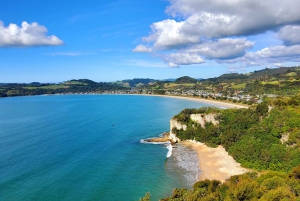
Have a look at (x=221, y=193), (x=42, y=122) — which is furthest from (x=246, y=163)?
(x=42, y=122)

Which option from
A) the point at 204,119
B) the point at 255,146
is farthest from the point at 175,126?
the point at 255,146

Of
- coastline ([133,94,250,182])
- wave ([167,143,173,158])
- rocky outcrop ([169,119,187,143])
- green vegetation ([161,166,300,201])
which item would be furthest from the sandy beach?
green vegetation ([161,166,300,201])

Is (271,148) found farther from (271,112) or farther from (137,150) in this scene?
(137,150)

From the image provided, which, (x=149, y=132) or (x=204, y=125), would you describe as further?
(x=149, y=132)

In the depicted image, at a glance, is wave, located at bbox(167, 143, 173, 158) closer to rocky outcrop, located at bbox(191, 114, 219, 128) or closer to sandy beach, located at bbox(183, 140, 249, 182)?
sandy beach, located at bbox(183, 140, 249, 182)

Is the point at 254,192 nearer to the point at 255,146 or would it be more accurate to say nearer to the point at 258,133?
the point at 255,146

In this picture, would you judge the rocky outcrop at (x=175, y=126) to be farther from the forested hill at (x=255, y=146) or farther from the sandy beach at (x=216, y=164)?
the sandy beach at (x=216, y=164)

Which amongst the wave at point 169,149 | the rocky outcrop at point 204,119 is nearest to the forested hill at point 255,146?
the rocky outcrop at point 204,119

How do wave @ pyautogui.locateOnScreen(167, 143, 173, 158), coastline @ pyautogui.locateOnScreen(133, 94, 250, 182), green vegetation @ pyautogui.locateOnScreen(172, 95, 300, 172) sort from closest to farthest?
coastline @ pyautogui.locateOnScreen(133, 94, 250, 182) → green vegetation @ pyautogui.locateOnScreen(172, 95, 300, 172) → wave @ pyautogui.locateOnScreen(167, 143, 173, 158)
